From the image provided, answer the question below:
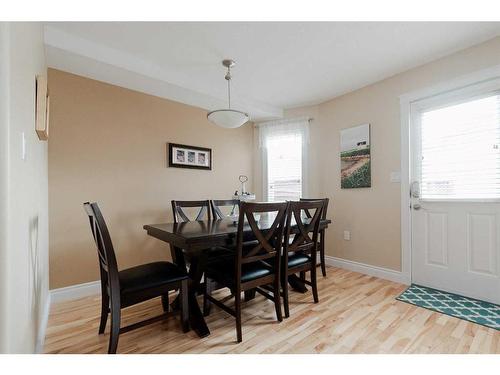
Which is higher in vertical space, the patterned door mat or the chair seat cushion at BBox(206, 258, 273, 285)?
the chair seat cushion at BBox(206, 258, 273, 285)

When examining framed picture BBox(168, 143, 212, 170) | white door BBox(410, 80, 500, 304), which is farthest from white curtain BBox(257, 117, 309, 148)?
white door BBox(410, 80, 500, 304)

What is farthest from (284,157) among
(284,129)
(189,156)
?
(189,156)

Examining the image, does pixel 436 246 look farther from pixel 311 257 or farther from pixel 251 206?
pixel 251 206

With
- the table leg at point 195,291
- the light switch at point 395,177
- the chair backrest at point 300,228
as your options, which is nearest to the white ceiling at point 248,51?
the light switch at point 395,177

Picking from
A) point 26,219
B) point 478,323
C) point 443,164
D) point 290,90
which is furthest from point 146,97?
point 478,323

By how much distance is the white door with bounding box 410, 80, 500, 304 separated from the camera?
2178mm

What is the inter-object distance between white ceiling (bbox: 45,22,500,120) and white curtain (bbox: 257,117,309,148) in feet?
2.37

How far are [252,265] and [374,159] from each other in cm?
210

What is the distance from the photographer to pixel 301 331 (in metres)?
1.79

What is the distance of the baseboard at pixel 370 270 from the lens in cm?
273

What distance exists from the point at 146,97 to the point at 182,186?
1180 millimetres

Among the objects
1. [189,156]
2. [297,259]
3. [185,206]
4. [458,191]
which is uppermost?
[189,156]

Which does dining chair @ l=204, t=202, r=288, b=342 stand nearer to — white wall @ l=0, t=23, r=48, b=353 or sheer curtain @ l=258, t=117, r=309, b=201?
white wall @ l=0, t=23, r=48, b=353

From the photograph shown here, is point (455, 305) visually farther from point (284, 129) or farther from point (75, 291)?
point (75, 291)
